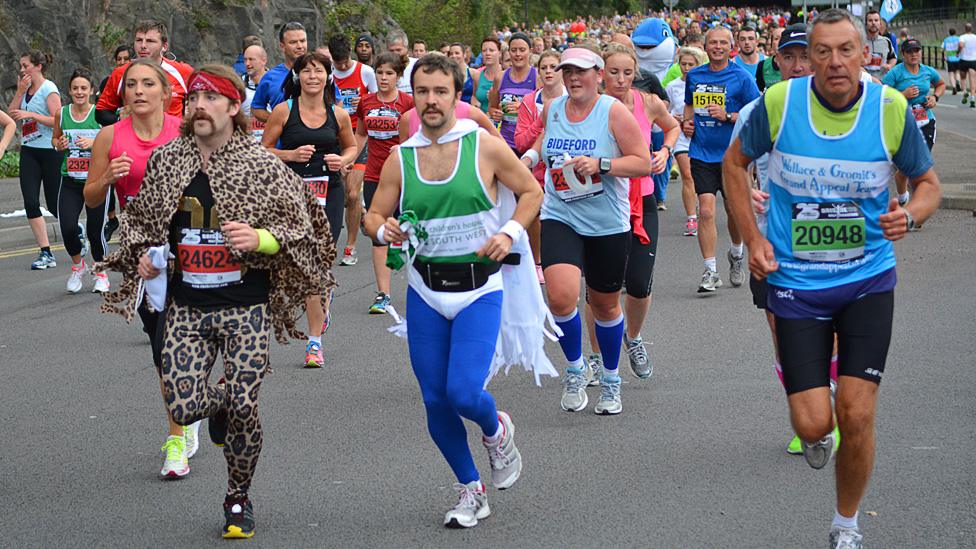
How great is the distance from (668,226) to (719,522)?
997 centimetres

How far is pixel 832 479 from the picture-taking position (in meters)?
6.11

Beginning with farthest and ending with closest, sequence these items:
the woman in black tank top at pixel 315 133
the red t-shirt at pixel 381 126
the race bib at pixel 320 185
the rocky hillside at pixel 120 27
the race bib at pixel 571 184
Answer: the rocky hillside at pixel 120 27 < the red t-shirt at pixel 381 126 < the race bib at pixel 320 185 < the woman in black tank top at pixel 315 133 < the race bib at pixel 571 184

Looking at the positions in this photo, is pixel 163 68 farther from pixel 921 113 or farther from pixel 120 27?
pixel 120 27

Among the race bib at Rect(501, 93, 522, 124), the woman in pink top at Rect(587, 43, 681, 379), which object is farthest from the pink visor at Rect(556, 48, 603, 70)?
the race bib at Rect(501, 93, 522, 124)

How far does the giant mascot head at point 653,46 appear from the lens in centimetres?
1278

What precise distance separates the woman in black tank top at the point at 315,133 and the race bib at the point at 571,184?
2.47m

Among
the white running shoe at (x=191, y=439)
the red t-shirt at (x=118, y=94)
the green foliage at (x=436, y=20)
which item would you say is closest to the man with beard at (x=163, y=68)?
the red t-shirt at (x=118, y=94)

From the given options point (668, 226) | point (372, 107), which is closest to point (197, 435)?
point (372, 107)

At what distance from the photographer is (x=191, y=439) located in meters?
6.76

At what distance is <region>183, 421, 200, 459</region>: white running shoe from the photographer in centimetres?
667

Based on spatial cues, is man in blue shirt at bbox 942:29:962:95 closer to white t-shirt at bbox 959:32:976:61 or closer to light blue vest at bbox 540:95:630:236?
white t-shirt at bbox 959:32:976:61

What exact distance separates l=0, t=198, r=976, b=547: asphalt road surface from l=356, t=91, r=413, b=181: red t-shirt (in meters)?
1.96

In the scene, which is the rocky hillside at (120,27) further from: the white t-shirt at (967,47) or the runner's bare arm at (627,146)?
the runner's bare arm at (627,146)

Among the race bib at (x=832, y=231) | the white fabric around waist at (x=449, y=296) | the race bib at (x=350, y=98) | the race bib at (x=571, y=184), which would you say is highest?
the race bib at (x=832, y=231)
